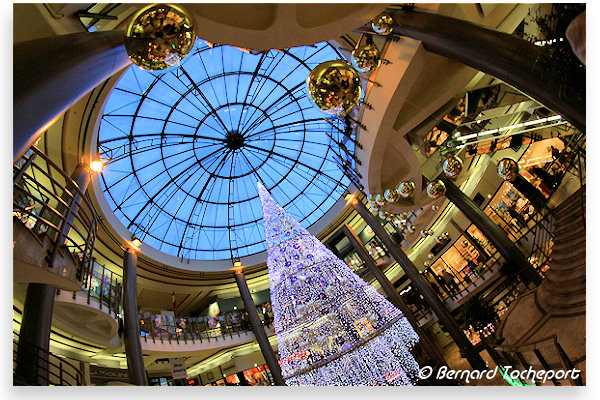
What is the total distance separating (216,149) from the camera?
62.8ft

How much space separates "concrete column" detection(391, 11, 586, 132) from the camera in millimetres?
4617

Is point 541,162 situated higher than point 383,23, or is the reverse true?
point 383,23

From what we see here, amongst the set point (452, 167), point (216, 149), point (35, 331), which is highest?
point (216, 149)

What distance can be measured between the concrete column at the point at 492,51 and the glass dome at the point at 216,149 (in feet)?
17.7

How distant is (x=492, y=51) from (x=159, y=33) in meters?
4.72

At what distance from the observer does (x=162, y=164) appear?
62.0 feet

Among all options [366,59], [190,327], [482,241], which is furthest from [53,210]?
[482,241]

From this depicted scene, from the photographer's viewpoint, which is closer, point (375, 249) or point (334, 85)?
point (334, 85)

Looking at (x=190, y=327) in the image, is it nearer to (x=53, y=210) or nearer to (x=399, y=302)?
(x=399, y=302)

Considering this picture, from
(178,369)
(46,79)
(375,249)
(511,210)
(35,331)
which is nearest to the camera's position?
(46,79)

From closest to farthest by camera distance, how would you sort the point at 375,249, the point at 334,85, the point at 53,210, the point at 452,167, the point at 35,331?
the point at 334,85 < the point at 53,210 < the point at 35,331 < the point at 452,167 < the point at 375,249

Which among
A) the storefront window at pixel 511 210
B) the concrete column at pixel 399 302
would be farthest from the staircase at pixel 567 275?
the storefront window at pixel 511 210

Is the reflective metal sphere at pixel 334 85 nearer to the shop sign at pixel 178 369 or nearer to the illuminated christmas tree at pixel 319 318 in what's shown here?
the illuminated christmas tree at pixel 319 318

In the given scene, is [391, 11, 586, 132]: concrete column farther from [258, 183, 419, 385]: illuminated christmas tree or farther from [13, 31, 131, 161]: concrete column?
[258, 183, 419, 385]: illuminated christmas tree
